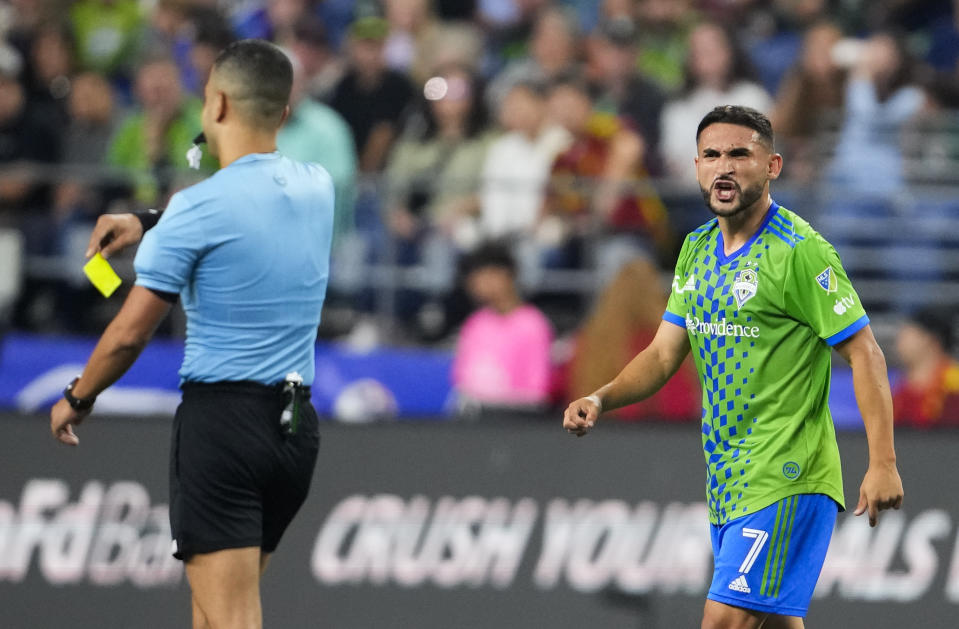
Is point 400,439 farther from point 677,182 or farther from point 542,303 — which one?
point 677,182

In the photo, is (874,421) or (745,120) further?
(745,120)

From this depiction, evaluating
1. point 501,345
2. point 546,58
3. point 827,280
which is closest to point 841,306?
point 827,280

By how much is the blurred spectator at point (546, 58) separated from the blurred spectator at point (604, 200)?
107 cm

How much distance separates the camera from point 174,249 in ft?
16.0

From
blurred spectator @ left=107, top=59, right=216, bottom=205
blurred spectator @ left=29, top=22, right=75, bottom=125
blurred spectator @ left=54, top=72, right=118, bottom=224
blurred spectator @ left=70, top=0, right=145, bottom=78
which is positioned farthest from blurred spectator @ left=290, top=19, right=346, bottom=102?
blurred spectator @ left=29, top=22, right=75, bottom=125

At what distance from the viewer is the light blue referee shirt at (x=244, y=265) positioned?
4.92 m

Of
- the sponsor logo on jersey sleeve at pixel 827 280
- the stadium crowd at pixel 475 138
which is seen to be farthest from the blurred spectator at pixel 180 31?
the sponsor logo on jersey sleeve at pixel 827 280

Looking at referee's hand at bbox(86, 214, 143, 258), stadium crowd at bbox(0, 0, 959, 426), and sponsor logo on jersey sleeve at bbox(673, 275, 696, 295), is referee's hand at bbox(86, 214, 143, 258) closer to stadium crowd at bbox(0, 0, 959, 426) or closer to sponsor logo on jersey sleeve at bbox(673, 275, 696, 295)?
sponsor logo on jersey sleeve at bbox(673, 275, 696, 295)

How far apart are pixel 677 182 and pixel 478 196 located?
1427mm

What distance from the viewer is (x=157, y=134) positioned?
10.8 m

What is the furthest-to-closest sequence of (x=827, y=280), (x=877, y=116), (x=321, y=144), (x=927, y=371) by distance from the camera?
(x=877, y=116), (x=321, y=144), (x=927, y=371), (x=827, y=280)

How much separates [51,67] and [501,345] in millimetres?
4690

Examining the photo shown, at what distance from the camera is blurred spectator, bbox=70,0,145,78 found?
12.2 m

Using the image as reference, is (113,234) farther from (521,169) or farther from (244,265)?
(521,169)
